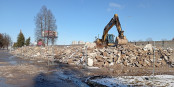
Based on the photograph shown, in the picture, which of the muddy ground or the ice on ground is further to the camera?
the muddy ground

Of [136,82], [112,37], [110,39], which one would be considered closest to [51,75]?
[136,82]

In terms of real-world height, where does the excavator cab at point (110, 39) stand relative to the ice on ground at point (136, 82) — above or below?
above

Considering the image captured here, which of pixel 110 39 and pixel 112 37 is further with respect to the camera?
pixel 112 37

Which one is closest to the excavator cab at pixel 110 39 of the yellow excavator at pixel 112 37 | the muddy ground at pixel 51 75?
the yellow excavator at pixel 112 37

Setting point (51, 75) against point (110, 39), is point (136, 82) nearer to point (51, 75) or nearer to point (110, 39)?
point (51, 75)

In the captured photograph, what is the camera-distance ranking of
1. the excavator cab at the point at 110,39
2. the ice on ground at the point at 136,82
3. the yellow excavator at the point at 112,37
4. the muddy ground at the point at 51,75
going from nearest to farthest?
the ice on ground at the point at 136,82 < the muddy ground at the point at 51,75 < the yellow excavator at the point at 112,37 < the excavator cab at the point at 110,39

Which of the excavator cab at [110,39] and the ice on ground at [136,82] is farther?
the excavator cab at [110,39]

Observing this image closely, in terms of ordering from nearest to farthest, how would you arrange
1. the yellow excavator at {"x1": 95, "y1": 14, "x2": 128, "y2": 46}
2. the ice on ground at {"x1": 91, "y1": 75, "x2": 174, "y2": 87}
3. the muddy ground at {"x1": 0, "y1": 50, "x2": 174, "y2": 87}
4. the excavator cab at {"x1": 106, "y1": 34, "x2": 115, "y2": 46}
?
the ice on ground at {"x1": 91, "y1": 75, "x2": 174, "y2": 87}, the muddy ground at {"x1": 0, "y1": 50, "x2": 174, "y2": 87}, the yellow excavator at {"x1": 95, "y1": 14, "x2": 128, "y2": 46}, the excavator cab at {"x1": 106, "y1": 34, "x2": 115, "y2": 46}

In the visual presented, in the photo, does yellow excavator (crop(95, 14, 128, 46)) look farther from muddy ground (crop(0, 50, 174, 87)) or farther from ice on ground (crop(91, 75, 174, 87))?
ice on ground (crop(91, 75, 174, 87))

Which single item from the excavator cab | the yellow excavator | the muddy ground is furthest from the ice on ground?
the excavator cab

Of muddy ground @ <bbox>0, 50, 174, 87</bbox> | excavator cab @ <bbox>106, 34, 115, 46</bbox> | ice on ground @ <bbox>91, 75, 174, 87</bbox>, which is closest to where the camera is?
ice on ground @ <bbox>91, 75, 174, 87</bbox>

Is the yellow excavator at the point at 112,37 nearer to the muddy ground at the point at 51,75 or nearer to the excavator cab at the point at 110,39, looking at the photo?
the excavator cab at the point at 110,39

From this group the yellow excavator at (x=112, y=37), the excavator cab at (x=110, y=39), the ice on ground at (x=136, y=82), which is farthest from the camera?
the excavator cab at (x=110, y=39)

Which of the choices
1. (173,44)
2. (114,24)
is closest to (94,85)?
(114,24)
